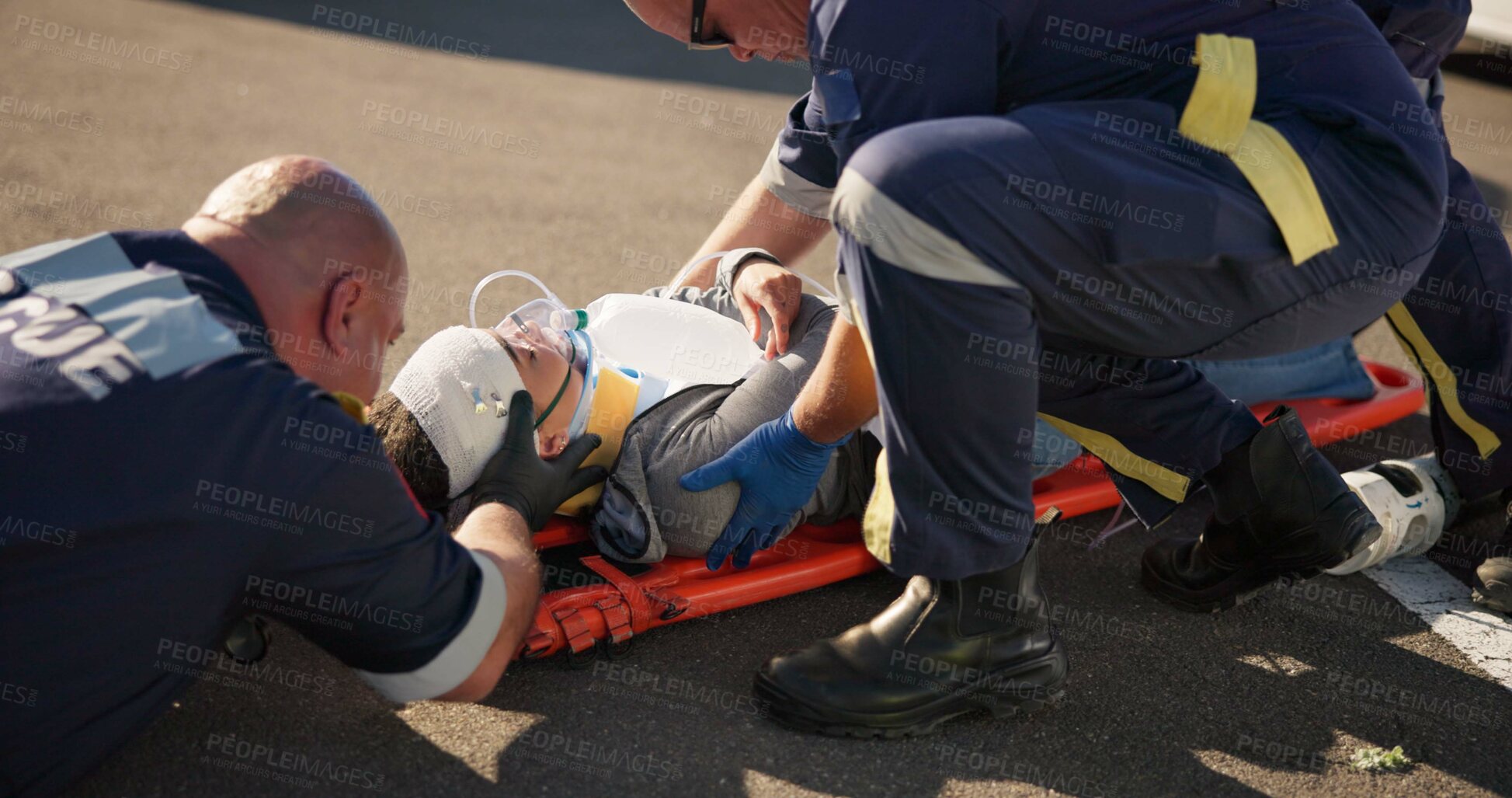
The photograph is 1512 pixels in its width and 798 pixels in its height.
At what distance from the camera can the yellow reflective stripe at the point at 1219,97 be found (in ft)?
6.38

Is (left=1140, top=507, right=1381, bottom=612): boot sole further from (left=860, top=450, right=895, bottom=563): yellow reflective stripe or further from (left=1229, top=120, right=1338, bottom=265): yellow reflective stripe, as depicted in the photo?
(left=860, top=450, right=895, bottom=563): yellow reflective stripe

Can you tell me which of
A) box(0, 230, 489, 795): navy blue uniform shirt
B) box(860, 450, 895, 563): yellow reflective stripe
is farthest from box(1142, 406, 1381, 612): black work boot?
box(0, 230, 489, 795): navy blue uniform shirt

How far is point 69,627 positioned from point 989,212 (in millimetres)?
1561

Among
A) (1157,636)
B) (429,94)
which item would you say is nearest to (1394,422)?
(1157,636)

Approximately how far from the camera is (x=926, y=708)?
7.49ft

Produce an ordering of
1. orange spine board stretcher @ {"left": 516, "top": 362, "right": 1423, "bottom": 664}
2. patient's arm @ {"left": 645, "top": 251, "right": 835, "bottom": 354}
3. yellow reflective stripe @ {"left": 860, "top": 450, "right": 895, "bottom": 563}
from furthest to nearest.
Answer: patient's arm @ {"left": 645, "top": 251, "right": 835, "bottom": 354}, orange spine board stretcher @ {"left": 516, "top": 362, "right": 1423, "bottom": 664}, yellow reflective stripe @ {"left": 860, "top": 450, "right": 895, "bottom": 563}

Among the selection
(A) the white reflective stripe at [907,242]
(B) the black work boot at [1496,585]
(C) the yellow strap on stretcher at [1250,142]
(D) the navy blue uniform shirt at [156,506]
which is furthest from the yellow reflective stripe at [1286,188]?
(D) the navy blue uniform shirt at [156,506]

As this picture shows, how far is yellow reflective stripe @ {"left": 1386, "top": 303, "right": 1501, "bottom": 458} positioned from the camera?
117 inches

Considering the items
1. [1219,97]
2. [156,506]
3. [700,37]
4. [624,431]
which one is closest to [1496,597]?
[1219,97]

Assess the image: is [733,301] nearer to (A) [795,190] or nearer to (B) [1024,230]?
(A) [795,190]

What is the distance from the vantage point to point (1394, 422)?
3.88 meters

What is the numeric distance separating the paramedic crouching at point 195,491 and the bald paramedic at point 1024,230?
79 cm

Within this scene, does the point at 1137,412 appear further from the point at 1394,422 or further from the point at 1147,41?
the point at 1394,422

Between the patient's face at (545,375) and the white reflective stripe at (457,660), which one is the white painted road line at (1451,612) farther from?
the white reflective stripe at (457,660)
